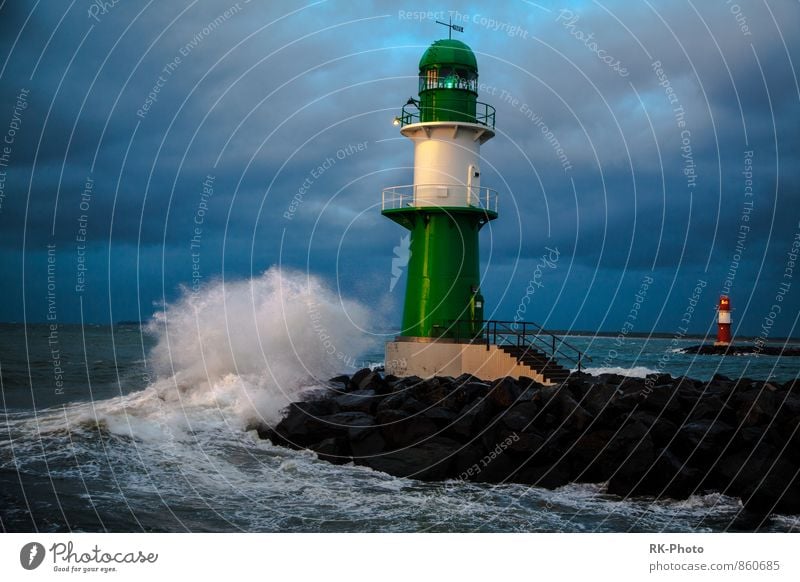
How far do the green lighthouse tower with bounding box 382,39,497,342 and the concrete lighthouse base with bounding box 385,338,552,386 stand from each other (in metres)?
0.26

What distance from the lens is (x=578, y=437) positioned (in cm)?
1183

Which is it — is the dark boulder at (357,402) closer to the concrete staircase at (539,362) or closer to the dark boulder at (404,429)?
the dark boulder at (404,429)

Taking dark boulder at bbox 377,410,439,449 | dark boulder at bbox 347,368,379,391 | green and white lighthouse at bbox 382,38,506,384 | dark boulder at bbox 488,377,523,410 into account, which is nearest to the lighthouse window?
green and white lighthouse at bbox 382,38,506,384

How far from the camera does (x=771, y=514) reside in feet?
32.6

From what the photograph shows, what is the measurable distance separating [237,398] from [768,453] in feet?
33.0

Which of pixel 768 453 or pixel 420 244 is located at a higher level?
pixel 420 244

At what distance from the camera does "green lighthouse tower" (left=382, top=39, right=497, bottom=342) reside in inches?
707

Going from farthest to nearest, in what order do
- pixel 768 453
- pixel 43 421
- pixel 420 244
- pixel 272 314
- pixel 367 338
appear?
1. pixel 367 338
2. pixel 272 314
3. pixel 420 244
4. pixel 43 421
5. pixel 768 453

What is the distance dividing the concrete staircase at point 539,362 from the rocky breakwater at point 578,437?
1733mm

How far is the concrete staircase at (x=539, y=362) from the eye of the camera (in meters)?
16.5

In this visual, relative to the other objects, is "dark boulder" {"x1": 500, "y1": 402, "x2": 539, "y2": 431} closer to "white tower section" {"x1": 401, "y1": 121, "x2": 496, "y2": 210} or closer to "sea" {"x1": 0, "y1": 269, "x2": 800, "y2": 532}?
"sea" {"x1": 0, "y1": 269, "x2": 800, "y2": 532}

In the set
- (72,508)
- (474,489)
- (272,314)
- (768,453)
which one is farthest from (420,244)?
(72,508)

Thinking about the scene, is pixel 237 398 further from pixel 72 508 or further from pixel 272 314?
pixel 72 508

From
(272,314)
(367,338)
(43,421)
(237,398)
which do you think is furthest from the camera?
(367,338)
